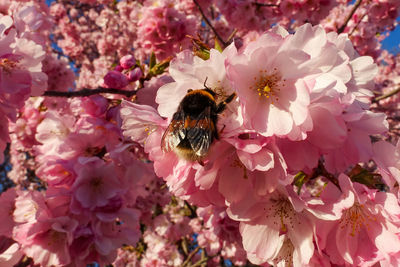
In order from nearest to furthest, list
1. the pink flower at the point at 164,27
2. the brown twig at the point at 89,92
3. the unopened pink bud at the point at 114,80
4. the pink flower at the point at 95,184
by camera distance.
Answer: the pink flower at the point at 95,184 → the brown twig at the point at 89,92 → the unopened pink bud at the point at 114,80 → the pink flower at the point at 164,27

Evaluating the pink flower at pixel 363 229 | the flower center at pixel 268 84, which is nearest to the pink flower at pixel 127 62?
the flower center at pixel 268 84

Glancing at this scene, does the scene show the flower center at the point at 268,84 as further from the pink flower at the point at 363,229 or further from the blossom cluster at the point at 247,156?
the pink flower at the point at 363,229

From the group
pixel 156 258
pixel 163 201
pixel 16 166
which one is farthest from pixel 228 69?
pixel 16 166

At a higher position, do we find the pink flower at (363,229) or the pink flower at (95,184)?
the pink flower at (363,229)

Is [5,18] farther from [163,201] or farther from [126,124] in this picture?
[163,201]

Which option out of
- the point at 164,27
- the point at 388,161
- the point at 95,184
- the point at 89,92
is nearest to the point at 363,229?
the point at 388,161

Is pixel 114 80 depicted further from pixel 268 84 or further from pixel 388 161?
pixel 388 161
